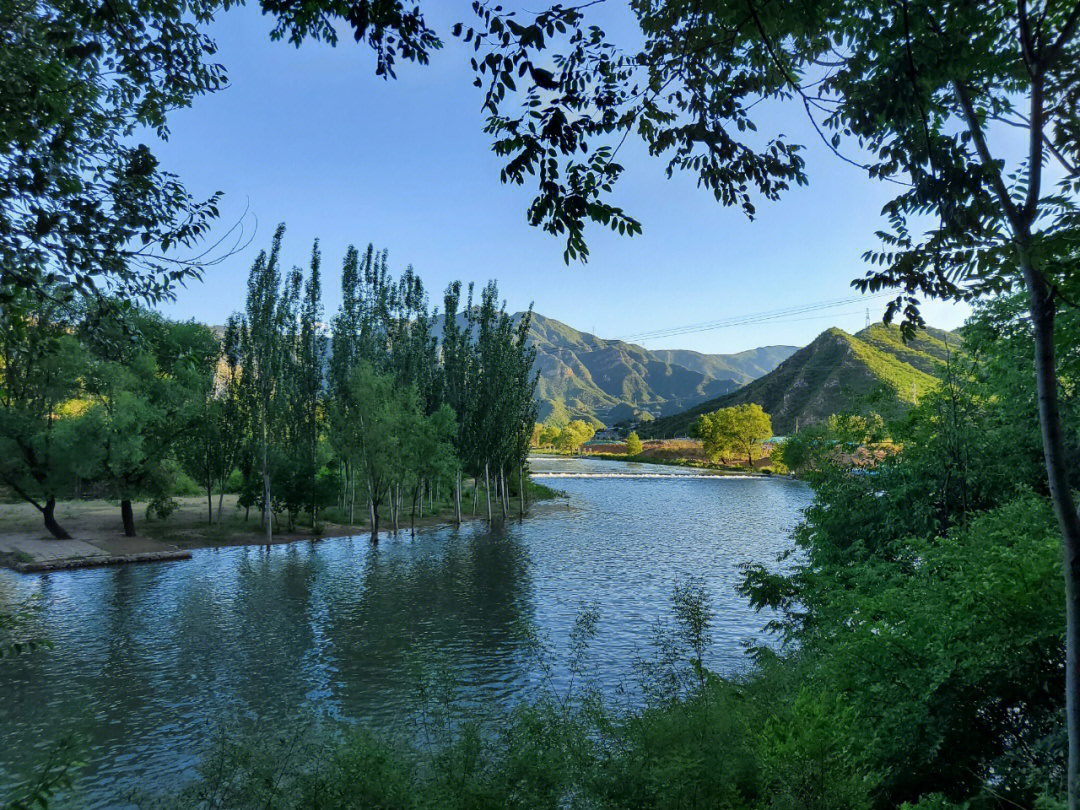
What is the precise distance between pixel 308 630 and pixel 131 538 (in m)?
25.1

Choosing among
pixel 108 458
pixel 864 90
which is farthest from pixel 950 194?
pixel 108 458

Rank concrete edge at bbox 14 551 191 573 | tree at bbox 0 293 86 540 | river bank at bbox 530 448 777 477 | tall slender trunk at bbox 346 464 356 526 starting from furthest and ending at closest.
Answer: river bank at bbox 530 448 777 477 → tall slender trunk at bbox 346 464 356 526 → tree at bbox 0 293 86 540 → concrete edge at bbox 14 551 191 573

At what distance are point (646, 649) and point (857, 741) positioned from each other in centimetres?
1283

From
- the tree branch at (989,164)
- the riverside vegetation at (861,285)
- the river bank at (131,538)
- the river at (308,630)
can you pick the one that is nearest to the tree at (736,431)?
the river bank at (131,538)

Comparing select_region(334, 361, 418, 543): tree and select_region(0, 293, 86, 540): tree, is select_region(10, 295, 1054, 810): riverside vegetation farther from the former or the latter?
select_region(0, 293, 86, 540): tree

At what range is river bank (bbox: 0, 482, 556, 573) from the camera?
3544 cm

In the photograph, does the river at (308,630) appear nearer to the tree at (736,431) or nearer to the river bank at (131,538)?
the river bank at (131,538)

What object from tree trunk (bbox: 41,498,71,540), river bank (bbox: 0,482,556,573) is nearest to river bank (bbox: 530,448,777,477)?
river bank (bbox: 0,482,556,573)

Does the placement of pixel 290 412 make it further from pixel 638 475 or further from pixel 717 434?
pixel 717 434

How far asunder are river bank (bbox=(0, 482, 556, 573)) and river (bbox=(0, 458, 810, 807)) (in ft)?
5.34

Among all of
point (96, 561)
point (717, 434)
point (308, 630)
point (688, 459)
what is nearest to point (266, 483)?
point (96, 561)

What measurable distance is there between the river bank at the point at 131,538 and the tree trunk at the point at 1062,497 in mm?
41495

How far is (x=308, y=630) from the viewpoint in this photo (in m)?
23.9

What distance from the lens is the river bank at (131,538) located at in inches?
1395
